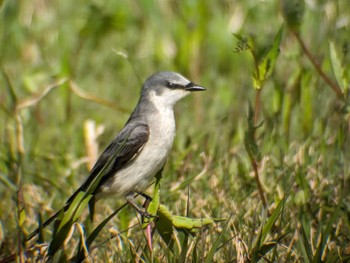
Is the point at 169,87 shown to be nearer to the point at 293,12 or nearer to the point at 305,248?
the point at 293,12

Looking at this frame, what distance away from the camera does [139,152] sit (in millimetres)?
4688

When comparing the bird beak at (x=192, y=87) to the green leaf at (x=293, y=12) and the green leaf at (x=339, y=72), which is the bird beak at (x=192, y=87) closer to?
the green leaf at (x=293, y=12)

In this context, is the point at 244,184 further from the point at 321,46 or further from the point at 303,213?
the point at 321,46

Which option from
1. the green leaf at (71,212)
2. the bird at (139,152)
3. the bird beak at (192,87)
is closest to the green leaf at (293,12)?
the bird beak at (192,87)

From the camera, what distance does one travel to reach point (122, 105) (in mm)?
7051

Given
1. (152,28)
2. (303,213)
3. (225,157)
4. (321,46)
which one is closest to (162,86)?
(225,157)

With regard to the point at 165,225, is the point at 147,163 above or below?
above

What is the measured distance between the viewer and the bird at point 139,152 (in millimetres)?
4598

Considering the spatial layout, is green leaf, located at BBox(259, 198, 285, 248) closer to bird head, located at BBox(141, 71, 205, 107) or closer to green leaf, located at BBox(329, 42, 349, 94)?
green leaf, located at BBox(329, 42, 349, 94)

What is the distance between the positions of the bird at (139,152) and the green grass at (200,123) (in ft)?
0.74

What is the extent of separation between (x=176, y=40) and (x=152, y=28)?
880 millimetres

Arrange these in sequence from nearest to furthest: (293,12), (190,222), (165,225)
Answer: (190,222) < (165,225) < (293,12)

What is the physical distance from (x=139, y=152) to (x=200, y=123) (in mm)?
1829

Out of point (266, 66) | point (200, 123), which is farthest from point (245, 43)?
point (200, 123)
